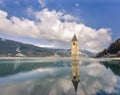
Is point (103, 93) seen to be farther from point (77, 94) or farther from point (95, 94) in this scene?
point (77, 94)

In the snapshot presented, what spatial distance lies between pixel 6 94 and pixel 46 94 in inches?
236

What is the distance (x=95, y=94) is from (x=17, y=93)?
11.5 m

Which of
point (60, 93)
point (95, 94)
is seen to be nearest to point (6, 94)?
point (60, 93)

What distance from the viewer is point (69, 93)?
30.7 meters

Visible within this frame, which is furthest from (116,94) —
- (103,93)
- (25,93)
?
(25,93)

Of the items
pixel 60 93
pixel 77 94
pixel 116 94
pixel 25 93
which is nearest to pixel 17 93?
pixel 25 93

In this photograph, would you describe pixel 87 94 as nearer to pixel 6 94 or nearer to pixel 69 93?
pixel 69 93

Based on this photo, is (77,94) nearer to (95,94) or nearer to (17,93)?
(95,94)

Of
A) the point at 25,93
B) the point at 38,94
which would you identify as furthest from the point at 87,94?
the point at 25,93

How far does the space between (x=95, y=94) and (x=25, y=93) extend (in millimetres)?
10223

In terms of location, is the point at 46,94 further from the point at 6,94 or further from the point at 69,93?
the point at 6,94

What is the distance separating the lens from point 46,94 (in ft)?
98.2

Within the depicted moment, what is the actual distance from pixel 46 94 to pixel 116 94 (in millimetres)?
10096

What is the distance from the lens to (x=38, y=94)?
2984cm
